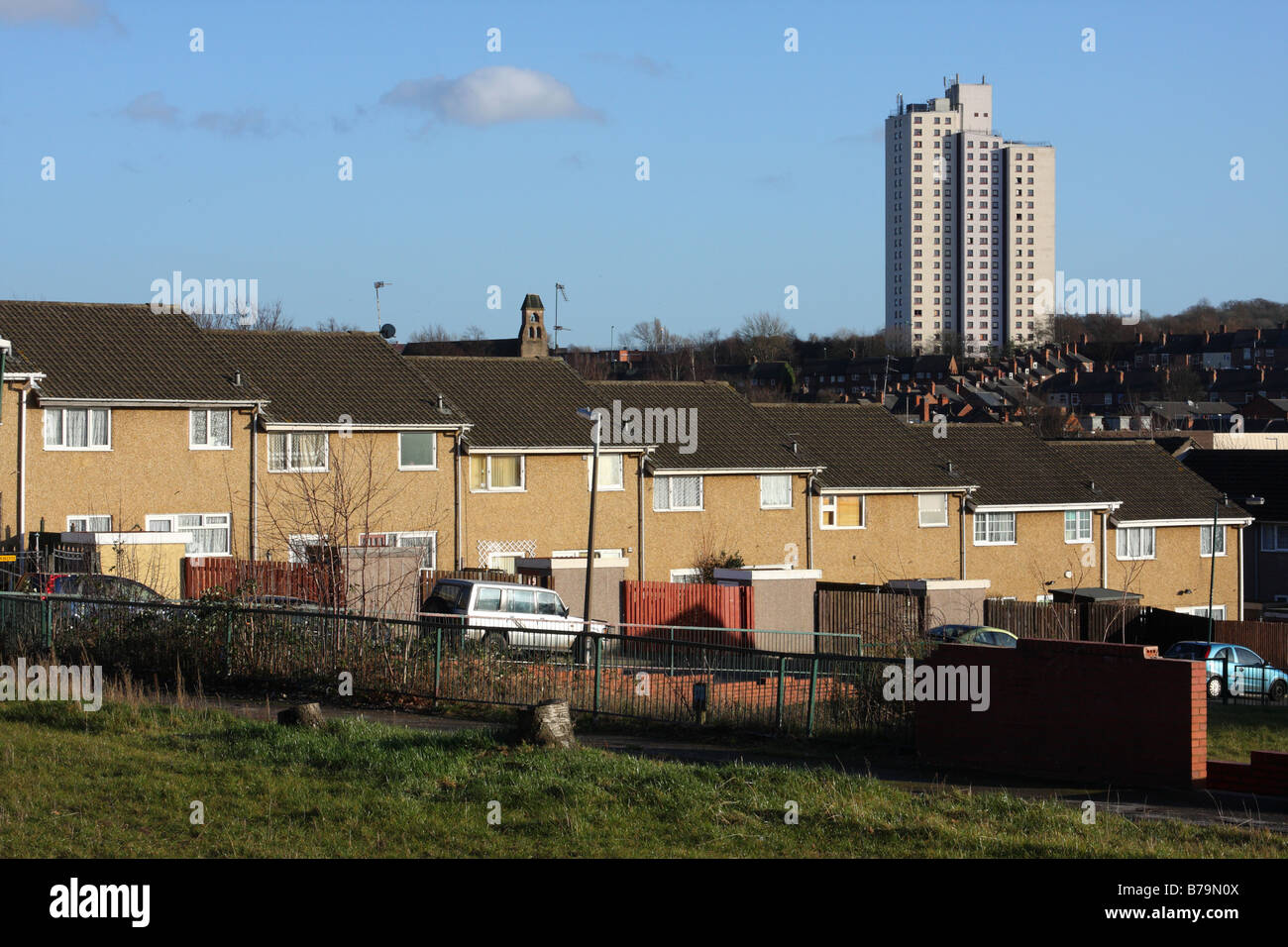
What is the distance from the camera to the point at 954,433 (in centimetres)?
5212

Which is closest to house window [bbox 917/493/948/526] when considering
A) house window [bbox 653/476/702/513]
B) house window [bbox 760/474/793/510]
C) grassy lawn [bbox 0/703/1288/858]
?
house window [bbox 760/474/793/510]

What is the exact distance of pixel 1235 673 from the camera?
31922 millimetres

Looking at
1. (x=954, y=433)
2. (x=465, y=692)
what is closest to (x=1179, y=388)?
(x=954, y=433)

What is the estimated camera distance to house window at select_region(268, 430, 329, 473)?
37.1 meters

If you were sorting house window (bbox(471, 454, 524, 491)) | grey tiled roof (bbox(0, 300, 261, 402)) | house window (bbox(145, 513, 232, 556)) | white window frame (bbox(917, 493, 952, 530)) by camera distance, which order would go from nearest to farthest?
1. grey tiled roof (bbox(0, 300, 261, 402))
2. house window (bbox(145, 513, 232, 556))
3. house window (bbox(471, 454, 524, 491))
4. white window frame (bbox(917, 493, 952, 530))

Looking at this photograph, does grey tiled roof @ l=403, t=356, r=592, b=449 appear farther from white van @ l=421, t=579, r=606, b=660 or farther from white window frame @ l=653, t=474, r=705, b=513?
white van @ l=421, t=579, r=606, b=660

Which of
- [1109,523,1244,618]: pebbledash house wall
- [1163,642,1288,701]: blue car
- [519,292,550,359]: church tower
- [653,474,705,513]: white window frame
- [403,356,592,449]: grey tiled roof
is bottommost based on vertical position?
[1163,642,1288,701]: blue car

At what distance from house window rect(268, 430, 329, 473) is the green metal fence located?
16355 mm

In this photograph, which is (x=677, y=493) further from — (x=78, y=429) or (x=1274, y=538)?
(x=1274, y=538)

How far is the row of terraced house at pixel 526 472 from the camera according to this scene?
114ft

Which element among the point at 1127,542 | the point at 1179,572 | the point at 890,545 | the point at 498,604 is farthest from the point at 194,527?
the point at 1179,572

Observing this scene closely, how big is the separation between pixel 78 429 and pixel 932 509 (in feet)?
84.0

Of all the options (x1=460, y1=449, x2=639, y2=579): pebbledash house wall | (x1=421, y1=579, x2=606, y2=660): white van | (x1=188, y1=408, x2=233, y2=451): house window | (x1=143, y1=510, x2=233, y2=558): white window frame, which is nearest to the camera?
(x1=421, y1=579, x2=606, y2=660): white van
